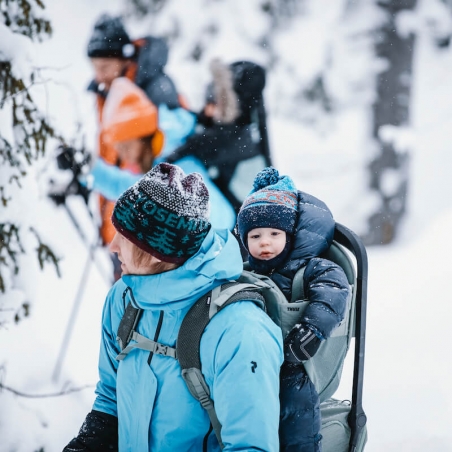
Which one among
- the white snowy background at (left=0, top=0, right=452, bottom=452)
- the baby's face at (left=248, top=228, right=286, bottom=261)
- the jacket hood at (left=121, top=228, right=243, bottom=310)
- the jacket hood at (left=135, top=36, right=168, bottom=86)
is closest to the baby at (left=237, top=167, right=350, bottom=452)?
the baby's face at (left=248, top=228, right=286, bottom=261)

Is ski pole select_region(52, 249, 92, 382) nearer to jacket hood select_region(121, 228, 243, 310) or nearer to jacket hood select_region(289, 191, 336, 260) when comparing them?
jacket hood select_region(289, 191, 336, 260)

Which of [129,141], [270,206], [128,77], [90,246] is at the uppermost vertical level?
[128,77]

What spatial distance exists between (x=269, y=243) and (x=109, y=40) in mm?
4919

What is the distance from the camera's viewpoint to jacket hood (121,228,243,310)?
61.7 inches

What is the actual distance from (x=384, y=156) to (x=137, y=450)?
718 centimetres

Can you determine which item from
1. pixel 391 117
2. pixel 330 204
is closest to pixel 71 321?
pixel 330 204

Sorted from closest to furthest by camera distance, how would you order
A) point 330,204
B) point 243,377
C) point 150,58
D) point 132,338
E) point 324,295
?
point 243,377 < point 132,338 < point 324,295 < point 150,58 < point 330,204

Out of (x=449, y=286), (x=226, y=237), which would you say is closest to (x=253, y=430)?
(x=226, y=237)

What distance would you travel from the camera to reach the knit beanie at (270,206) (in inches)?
90.7

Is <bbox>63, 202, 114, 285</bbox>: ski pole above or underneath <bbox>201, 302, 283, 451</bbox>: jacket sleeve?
underneath

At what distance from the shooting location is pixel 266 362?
146cm

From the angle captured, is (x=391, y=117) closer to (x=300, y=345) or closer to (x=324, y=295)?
(x=324, y=295)

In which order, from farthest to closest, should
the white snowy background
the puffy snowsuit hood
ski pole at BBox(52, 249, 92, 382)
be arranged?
ski pole at BBox(52, 249, 92, 382)
the white snowy background
the puffy snowsuit hood

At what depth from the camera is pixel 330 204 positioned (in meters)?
8.48
